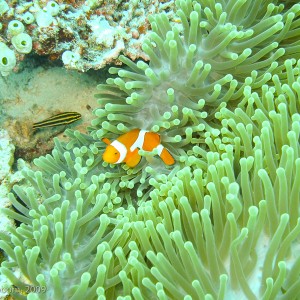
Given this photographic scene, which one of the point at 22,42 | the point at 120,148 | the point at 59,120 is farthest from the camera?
the point at 59,120

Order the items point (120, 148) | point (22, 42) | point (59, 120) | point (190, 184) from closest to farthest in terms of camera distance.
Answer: point (190, 184) → point (120, 148) → point (22, 42) → point (59, 120)

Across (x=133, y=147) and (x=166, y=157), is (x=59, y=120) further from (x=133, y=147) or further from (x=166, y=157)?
(x=166, y=157)

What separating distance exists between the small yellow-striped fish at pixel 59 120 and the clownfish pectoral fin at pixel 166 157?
0.95m

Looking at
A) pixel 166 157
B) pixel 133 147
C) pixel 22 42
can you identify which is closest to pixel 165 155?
pixel 166 157

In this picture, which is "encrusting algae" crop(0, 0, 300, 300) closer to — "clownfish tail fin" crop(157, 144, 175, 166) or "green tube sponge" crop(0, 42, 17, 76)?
"clownfish tail fin" crop(157, 144, 175, 166)

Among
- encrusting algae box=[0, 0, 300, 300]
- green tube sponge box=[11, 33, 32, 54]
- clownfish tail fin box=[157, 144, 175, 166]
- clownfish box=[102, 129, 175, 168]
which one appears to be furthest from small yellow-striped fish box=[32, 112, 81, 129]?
clownfish tail fin box=[157, 144, 175, 166]

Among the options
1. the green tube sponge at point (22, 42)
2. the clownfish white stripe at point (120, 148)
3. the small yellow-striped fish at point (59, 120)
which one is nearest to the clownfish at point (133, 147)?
the clownfish white stripe at point (120, 148)

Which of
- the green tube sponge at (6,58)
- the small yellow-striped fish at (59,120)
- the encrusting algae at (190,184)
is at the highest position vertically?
the green tube sponge at (6,58)

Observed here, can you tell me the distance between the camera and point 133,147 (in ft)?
6.58

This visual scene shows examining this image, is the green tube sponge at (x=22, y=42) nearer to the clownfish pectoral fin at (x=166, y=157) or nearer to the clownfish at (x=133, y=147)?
the clownfish at (x=133, y=147)

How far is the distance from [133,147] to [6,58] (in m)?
1.05

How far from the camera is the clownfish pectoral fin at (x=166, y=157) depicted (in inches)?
78.6

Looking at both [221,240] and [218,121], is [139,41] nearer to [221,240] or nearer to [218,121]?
[218,121]

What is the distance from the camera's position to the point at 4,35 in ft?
7.64
